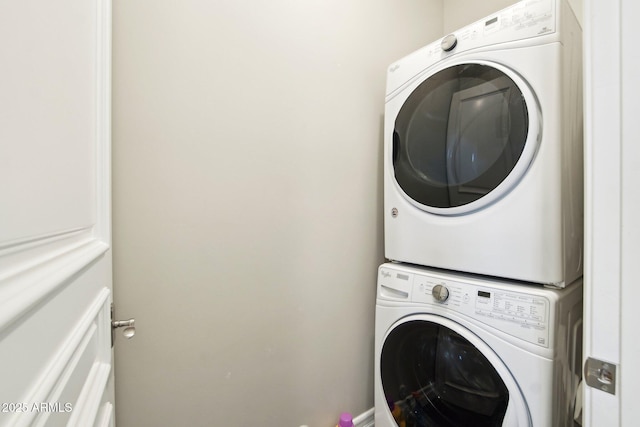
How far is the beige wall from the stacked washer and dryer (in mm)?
193

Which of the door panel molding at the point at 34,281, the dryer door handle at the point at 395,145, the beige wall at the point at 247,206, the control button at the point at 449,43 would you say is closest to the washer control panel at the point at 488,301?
the beige wall at the point at 247,206

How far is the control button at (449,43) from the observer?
0.87 m

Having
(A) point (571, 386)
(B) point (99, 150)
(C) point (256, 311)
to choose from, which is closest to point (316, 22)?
(B) point (99, 150)

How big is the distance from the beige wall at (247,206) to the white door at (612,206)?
2.42 feet

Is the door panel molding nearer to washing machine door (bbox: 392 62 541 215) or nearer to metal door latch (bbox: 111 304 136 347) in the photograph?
metal door latch (bbox: 111 304 136 347)

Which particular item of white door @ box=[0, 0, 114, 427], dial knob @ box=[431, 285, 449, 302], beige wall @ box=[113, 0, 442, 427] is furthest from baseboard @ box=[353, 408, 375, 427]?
white door @ box=[0, 0, 114, 427]

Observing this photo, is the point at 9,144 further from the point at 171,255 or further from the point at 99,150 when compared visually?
the point at 171,255

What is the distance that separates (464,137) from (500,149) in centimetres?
12

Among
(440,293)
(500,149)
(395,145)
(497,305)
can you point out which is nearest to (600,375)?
(497,305)

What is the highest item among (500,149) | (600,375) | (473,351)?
(500,149)

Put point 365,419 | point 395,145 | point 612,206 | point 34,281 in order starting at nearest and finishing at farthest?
point 34,281, point 612,206, point 395,145, point 365,419

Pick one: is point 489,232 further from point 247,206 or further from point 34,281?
point 34,281

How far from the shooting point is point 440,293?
833 millimetres

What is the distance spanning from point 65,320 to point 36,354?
10cm
